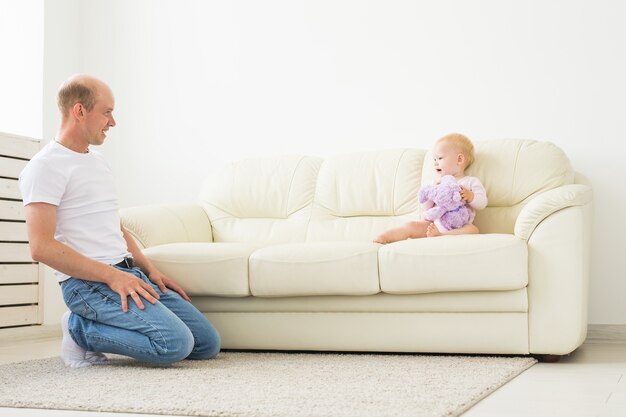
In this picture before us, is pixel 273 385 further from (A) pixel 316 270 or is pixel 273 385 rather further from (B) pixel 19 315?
(B) pixel 19 315

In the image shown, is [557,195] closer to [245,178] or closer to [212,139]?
[245,178]

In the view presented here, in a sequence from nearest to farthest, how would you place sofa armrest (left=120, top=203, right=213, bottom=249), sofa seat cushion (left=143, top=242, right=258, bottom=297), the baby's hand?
sofa seat cushion (left=143, top=242, right=258, bottom=297) → the baby's hand → sofa armrest (left=120, top=203, right=213, bottom=249)

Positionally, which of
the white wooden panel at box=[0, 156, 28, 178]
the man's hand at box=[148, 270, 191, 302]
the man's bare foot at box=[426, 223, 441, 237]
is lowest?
the man's hand at box=[148, 270, 191, 302]

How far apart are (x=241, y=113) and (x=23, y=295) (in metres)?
1.42

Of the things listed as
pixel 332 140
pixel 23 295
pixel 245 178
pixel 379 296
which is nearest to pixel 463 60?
pixel 332 140

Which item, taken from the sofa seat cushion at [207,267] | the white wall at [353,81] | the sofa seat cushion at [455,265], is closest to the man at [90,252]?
the sofa seat cushion at [207,267]

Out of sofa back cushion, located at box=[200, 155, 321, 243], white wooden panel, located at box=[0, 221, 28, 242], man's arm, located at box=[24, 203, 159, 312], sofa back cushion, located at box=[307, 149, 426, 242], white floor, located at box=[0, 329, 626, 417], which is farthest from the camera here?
white wooden panel, located at box=[0, 221, 28, 242]

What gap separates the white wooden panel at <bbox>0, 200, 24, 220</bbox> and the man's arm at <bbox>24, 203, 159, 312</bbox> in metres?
1.29

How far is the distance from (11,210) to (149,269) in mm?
1220

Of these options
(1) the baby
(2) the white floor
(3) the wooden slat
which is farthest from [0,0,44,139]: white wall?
(1) the baby

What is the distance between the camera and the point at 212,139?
14.3ft

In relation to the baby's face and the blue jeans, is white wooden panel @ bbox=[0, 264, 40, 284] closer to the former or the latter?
the blue jeans

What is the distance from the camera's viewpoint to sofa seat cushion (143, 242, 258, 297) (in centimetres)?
309

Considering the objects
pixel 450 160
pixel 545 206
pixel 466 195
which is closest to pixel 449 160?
pixel 450 160
